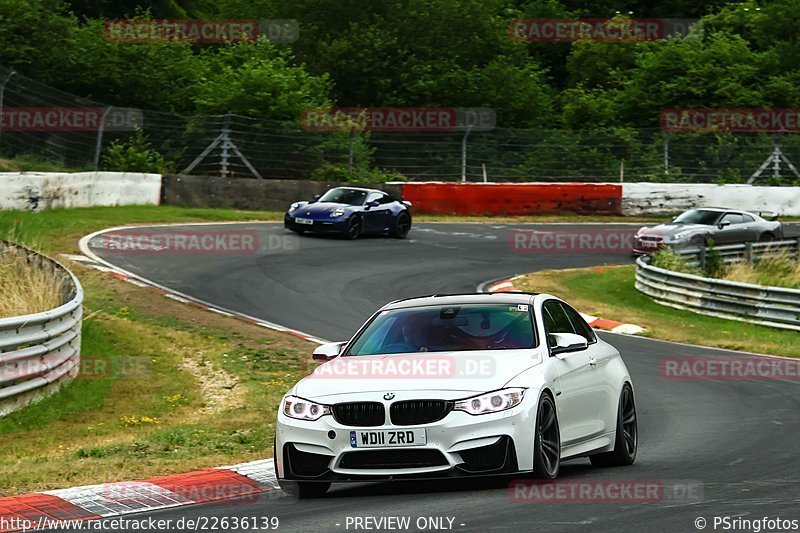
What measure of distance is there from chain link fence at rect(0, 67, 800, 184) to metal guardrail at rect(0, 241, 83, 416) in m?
17.9

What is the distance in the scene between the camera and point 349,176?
126ft

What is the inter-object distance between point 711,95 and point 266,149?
72.7ft

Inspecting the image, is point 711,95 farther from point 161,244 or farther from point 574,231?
point 161,244

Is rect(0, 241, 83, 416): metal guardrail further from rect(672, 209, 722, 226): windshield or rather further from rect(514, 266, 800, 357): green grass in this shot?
rect(672, 209, 722, 226): windshield

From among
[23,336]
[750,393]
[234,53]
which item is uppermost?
[234,53]

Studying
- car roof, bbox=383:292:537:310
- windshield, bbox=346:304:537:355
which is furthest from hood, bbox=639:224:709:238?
windshield, bbox=346:304:537:355

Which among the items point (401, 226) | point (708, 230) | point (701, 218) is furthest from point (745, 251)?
point (401, 226)

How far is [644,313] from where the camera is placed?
25766 mm

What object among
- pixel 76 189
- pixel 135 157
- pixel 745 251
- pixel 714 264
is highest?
pixel 135 157

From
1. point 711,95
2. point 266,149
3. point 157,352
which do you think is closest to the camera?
point 157,352

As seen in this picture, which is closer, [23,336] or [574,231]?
[23,336]

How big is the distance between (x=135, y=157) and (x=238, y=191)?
2951 millimetres

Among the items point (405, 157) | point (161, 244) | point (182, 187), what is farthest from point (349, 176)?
point (161, 244)

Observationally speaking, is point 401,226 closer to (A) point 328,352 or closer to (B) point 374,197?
(B) point 374,197
